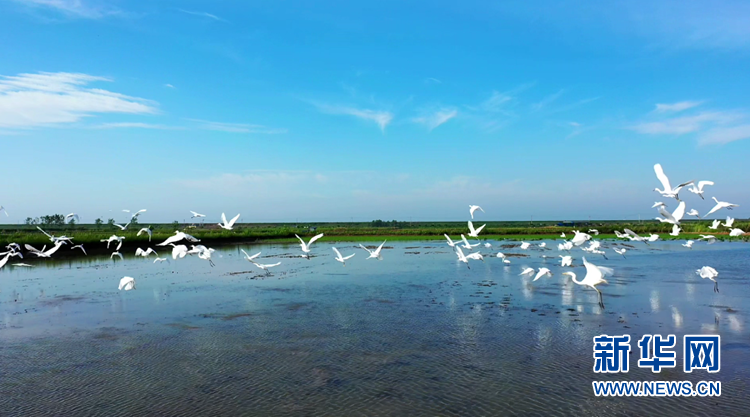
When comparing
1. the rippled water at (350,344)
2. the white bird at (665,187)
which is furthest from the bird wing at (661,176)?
the rippled water at (350,344)

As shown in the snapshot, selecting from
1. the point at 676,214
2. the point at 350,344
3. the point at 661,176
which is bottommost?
Answer: the point at 350,344

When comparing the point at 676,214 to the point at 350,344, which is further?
the point at 676,214

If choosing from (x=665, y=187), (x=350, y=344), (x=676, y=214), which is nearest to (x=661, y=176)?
(x=665, y=187)

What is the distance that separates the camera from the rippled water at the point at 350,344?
284 inches

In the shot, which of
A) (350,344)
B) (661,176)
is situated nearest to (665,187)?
(661,176)

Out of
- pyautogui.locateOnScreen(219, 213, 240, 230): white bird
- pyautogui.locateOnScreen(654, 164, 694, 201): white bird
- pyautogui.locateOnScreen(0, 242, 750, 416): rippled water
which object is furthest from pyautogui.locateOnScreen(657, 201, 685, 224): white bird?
pyautogui.locateOnScreen(219, 213, 240, 230): white bird

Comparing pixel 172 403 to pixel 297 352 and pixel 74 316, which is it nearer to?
pixel 297 352

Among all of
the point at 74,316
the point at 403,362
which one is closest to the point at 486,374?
the point at 403,362

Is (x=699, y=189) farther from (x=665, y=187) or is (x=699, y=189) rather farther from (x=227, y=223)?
(x=227, y=223)

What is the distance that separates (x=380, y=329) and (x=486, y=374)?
3.71m

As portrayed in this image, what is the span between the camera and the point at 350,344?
10273 millimetres

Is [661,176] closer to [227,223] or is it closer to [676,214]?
[676,214]

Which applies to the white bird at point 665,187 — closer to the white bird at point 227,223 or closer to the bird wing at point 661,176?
the bird wing at point 661,176

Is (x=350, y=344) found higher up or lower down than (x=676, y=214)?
lower down
